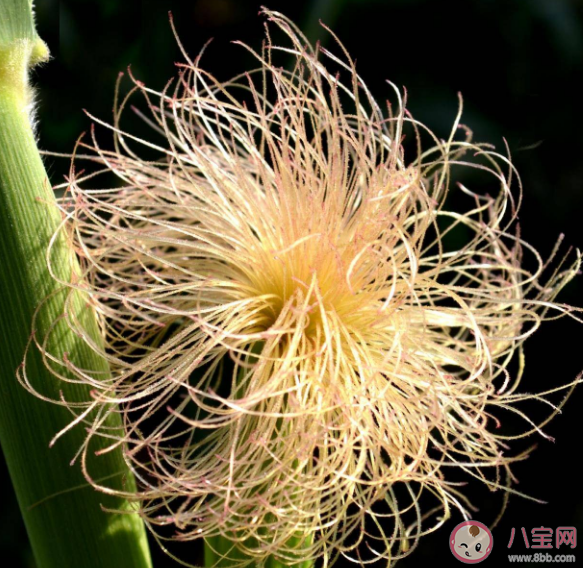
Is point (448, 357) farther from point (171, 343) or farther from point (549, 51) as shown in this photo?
point (549, 51)

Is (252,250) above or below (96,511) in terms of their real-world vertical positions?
above

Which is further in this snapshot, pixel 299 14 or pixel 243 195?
pixel 299 14

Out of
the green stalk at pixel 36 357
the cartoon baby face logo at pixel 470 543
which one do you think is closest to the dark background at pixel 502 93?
the cartoon baby face logo at pixel 470 543

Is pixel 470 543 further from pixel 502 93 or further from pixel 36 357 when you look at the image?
pixel 502 93

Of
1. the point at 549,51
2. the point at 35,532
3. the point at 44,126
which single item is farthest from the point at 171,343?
the point at 549,51

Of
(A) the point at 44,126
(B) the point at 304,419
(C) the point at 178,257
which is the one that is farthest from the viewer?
(A) the point at 44,126

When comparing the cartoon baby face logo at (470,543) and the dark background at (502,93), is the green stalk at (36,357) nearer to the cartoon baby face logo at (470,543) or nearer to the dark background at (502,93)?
the cartoon baby face logo at (470,543)

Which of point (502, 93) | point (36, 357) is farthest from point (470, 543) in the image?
point (502, 93)
